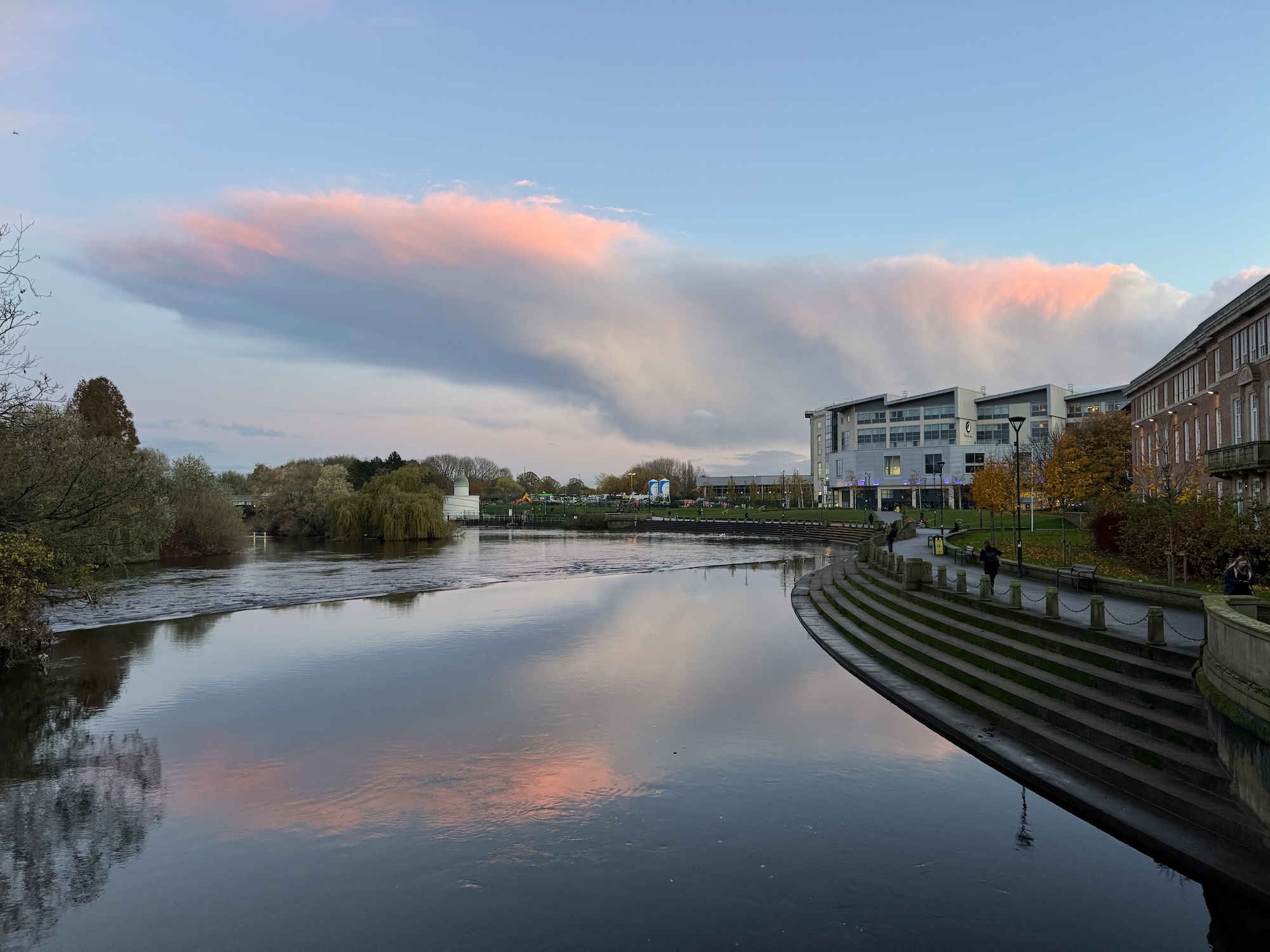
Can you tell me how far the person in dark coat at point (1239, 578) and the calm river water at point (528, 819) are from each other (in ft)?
23.7

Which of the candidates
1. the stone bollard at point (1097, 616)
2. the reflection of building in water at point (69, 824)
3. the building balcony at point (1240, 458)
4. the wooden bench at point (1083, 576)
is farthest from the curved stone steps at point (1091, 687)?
the building balcony at point (1240, 458)

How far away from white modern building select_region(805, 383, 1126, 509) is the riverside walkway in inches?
3745

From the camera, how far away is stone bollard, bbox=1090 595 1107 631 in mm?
14898

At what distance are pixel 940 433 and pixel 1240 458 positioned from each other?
8142cm

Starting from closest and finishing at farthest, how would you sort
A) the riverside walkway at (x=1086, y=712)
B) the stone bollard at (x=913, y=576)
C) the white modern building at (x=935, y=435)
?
the riverside walkway at (x=1086, y=712)
the stone bollard at (x=913, y=576)
the white modern building at (x=935, y=435)

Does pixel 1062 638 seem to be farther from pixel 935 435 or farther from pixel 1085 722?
pixel 935 435

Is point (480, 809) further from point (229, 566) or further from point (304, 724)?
point (229, 566)

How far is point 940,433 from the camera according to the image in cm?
11412

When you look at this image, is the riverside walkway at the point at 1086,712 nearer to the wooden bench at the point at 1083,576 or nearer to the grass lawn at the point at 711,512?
the wooden bench at the point at 1083,576

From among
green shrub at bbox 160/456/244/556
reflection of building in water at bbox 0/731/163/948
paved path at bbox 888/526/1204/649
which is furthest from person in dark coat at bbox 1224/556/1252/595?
green shrub at bbox 160/456/244/556

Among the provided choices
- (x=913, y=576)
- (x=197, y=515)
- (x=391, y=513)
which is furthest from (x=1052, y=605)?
(x=391, y=513)

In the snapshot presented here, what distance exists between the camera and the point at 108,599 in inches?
1356

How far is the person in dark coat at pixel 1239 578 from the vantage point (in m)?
15.3

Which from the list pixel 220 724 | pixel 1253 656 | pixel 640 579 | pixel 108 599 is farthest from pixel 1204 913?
pixel 108 599
